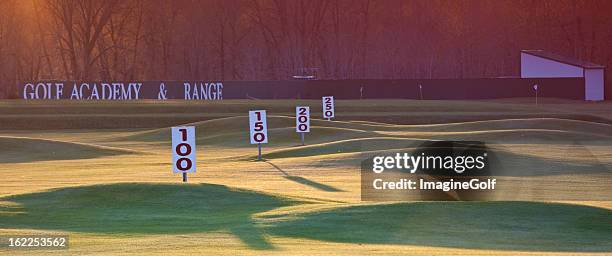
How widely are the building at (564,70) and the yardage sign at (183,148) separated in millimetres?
66278

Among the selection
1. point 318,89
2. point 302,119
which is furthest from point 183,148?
point 318,89

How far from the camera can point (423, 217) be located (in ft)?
65.7

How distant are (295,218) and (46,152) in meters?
26.5

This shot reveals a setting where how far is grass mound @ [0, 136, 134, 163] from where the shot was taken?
43.4 metres

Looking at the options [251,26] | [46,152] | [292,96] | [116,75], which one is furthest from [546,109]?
[251,26]

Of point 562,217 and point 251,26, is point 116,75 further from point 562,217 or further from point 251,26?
point 562,217

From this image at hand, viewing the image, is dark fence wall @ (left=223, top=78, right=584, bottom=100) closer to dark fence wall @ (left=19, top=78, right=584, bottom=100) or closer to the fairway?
dark fence wall @ (left=19, top=78, right=584, bottom=100)

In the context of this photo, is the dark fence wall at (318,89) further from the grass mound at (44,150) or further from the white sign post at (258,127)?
the white sign post at (258,127)

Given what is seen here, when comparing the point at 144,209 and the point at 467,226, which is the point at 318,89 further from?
the point at 467,226

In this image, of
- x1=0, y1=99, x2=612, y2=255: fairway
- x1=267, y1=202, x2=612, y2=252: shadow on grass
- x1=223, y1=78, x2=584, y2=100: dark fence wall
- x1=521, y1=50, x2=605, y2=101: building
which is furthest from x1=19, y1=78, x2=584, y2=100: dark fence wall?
x1=267, y1=202, x2=612, y2=252: shadow on grass

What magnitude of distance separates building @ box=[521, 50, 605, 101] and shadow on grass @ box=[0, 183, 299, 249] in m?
67.7

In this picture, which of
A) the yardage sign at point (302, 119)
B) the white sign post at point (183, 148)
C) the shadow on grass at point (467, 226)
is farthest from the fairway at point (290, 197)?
the yardage sign at point (302, 119)

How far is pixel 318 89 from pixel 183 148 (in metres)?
59.2

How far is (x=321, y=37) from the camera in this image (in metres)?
121
